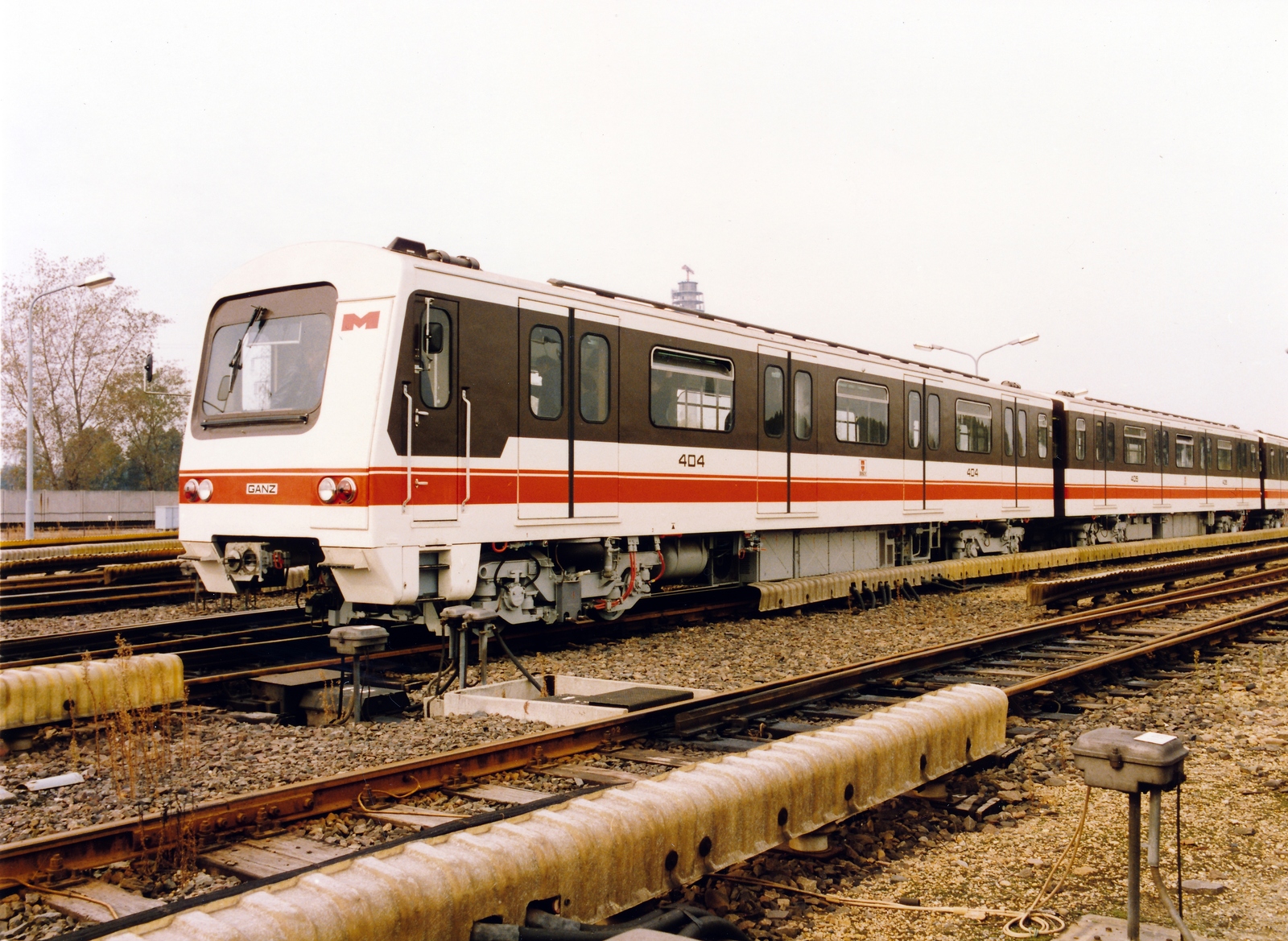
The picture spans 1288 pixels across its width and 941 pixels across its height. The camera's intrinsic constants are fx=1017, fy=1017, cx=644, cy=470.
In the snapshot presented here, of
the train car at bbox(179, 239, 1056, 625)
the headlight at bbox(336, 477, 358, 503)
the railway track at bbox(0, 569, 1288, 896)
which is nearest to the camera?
the railway track at bbox(0, 569, 1288, 896)

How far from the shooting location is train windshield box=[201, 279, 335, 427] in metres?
8.94

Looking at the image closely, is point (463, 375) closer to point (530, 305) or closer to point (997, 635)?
point (530, 305)

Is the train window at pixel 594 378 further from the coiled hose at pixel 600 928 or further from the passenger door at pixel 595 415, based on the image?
the coiled hose at pixel 600 928

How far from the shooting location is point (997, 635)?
32.8ft

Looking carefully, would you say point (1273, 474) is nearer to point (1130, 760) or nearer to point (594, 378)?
point (594, 378)

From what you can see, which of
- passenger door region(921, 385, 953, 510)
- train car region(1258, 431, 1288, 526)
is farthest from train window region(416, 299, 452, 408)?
train car region(1258, 431, 1288, 526)

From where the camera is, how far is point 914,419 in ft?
53.9

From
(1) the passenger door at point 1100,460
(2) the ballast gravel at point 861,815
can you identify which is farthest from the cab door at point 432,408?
(1) the passenger door at point 1100,460

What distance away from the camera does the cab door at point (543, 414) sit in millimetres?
9734

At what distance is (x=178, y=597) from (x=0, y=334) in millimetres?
30466

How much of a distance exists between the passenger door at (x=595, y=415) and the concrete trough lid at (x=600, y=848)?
17.5ft

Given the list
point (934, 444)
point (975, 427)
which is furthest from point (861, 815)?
point (975, 427)

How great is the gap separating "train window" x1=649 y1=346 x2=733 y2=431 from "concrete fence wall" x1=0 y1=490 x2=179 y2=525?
3222 centimetres

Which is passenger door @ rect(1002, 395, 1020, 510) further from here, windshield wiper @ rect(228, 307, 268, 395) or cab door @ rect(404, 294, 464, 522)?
windshield wiper @ rect(228, 307, 268, 395)
